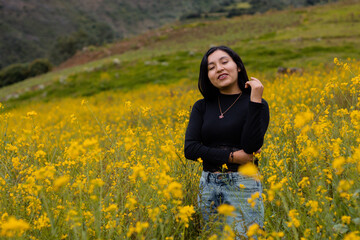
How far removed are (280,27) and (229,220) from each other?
1024 inches

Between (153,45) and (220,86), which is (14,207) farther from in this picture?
(153,45)

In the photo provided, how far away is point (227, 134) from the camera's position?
8.11 feet

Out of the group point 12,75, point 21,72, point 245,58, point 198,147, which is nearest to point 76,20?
point 21,72

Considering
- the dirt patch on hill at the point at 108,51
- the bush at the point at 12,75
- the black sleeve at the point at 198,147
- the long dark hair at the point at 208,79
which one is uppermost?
the long dark hair at the point at 208,79

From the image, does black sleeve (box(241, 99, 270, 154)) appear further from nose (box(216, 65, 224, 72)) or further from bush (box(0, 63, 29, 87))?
bush (box(0, 63, 29, 87))

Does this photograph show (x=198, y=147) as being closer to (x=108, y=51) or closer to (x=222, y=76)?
(x=222, y=76)

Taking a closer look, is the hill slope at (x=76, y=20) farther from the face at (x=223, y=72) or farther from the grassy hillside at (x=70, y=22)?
the face at (x=223, y=72)

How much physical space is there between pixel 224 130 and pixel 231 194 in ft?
1.75

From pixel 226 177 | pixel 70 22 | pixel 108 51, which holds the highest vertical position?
pixel 70 22

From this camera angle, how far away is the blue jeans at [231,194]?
7.50 ft

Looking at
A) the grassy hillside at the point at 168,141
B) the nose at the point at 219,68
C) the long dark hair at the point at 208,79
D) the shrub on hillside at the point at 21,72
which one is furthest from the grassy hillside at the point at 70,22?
the nose at the point at 219,68

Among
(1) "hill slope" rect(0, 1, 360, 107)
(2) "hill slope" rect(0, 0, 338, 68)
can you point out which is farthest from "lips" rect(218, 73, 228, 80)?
(2) "hill slope" rect(0, 0, 338, 68)

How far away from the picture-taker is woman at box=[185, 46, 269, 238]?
89.9 inches

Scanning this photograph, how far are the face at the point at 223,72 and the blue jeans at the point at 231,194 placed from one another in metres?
0.79
